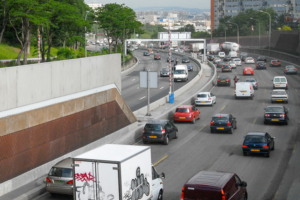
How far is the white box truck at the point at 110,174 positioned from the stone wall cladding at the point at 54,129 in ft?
20.6

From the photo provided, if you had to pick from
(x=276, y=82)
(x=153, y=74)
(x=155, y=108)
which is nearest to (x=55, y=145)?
(x=153, y=74)

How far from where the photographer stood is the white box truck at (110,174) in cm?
1228

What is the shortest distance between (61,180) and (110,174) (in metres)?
5.16

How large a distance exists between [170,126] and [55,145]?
30.0 ft

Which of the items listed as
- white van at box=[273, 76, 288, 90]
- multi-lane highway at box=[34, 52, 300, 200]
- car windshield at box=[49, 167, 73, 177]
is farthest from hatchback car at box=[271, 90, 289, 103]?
car windshield at box=[49, 167, 73, 177]

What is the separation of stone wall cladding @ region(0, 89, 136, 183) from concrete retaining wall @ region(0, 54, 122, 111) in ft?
1.93

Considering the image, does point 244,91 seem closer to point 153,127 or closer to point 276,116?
point 276,116

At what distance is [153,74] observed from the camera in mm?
34438

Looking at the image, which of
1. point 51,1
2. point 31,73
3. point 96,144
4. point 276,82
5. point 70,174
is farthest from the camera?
point 276,82

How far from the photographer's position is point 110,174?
1230 cm

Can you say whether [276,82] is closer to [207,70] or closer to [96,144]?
[207,70]

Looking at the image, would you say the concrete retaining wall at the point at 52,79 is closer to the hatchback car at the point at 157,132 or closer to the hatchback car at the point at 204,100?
the hatchback car at the point at 157,132

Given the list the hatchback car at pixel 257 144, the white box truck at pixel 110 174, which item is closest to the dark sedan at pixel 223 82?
the hatchback car at pixel 257 144

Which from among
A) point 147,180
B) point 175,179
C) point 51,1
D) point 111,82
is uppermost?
point 51,1
